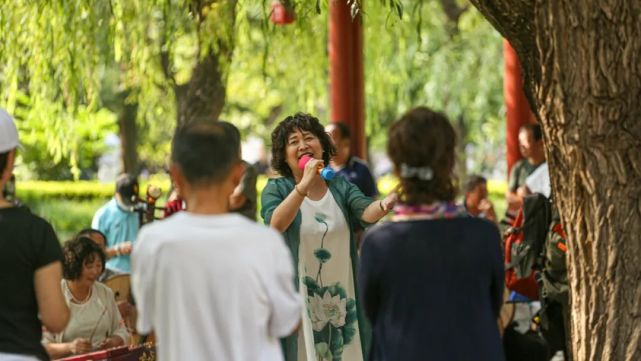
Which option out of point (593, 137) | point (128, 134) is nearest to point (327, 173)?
point (593, 137)

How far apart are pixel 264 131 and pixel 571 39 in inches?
1220

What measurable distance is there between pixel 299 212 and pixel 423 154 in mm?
2108

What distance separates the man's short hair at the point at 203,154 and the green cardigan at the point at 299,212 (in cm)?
217

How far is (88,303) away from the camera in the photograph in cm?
810

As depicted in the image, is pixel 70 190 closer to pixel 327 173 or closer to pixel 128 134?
pixel 128 134

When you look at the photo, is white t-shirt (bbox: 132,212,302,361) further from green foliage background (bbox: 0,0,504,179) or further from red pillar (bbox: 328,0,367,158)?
red pillar (bbox: 328,0,367,158)

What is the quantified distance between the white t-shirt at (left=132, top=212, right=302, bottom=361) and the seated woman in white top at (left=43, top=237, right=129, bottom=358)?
3489 millimetres

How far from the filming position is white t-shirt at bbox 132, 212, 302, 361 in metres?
4.44

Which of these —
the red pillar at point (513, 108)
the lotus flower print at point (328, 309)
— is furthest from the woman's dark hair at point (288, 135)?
the red pillar at point (513, 108)

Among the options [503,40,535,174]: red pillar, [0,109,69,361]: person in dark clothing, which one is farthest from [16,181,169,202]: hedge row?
[0,109,69,361]: person in dark clothing

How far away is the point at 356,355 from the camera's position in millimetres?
7059

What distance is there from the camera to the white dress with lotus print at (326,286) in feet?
22.6

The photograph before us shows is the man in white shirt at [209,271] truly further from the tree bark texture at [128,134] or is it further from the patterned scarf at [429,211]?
the tree bark texture at [128,134]

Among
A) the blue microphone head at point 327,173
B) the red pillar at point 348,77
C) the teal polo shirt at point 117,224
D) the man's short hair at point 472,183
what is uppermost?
the red pillar at point 348,77
